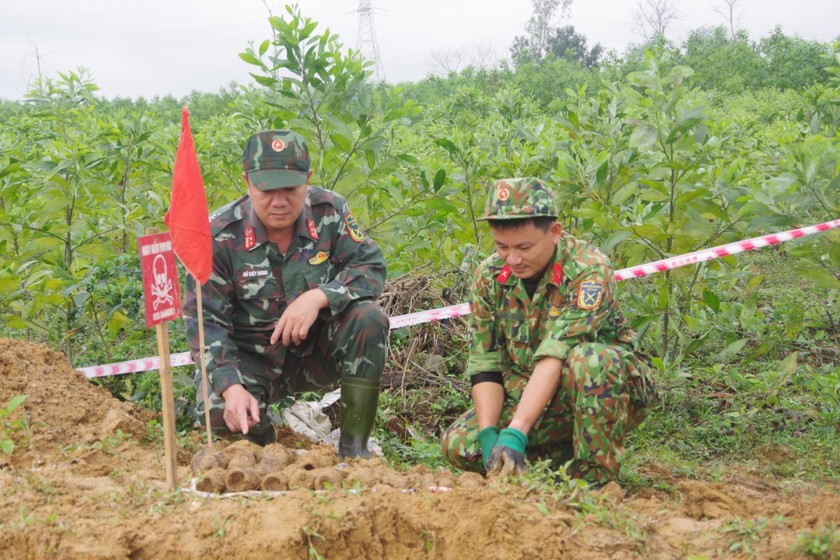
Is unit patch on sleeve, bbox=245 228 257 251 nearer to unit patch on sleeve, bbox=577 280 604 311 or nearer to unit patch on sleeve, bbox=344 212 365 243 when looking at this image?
unit patch on sleeve, bbox=344 212 365 243

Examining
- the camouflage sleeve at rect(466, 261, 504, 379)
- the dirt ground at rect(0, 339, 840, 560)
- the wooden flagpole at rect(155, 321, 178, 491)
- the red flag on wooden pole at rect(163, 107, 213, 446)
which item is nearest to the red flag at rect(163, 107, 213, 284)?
the red flag on wooden pole at rect(163, 107, 213, 446)

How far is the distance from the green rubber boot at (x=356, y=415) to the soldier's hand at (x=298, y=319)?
12.4 inches

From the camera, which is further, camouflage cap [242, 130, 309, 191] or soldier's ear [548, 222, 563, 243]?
camouflage cap [242, 130, 309, 191]

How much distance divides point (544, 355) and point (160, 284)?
1.35 m

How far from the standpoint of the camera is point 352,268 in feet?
12.3

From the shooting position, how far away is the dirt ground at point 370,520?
2.26m

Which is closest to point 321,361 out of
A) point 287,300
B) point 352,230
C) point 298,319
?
point 287,300

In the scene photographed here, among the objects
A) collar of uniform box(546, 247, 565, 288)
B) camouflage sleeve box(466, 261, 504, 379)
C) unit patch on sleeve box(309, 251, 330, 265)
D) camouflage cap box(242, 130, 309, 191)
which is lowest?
camouflage sleeve box(466, 261, 504, 379)

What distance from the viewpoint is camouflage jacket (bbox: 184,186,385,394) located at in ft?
11.9

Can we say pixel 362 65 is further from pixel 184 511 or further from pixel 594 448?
pixel 184 511

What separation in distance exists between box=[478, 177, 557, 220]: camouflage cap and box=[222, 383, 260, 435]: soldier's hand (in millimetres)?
1133

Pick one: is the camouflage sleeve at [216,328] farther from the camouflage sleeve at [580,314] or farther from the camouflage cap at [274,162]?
the camouflage sleeve at [580,314]

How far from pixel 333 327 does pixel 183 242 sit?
0.98m

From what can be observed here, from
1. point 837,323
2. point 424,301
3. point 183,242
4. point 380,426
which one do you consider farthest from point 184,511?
point 837,323
